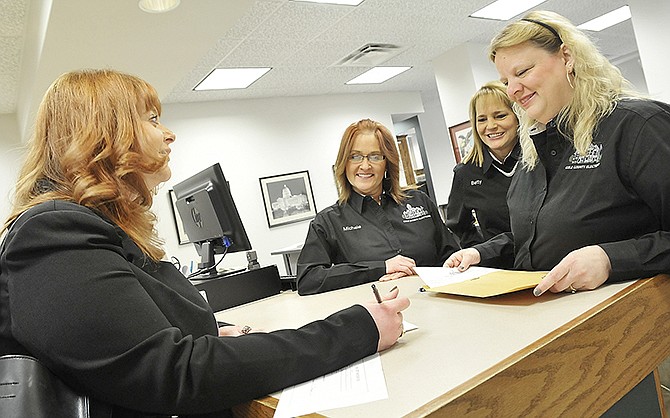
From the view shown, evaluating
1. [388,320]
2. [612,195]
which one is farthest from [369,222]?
[388,320]

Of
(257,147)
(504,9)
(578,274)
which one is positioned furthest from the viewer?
(257,147)

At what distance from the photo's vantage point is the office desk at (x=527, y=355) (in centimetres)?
74

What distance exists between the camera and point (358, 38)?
16.4ft

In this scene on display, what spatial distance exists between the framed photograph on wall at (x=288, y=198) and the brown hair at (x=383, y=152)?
4.14m

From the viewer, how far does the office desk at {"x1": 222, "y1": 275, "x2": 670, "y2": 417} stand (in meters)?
0.74

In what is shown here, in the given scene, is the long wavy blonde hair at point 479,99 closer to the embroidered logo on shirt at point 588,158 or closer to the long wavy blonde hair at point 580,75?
the long wavy blonde hair at point 580,75

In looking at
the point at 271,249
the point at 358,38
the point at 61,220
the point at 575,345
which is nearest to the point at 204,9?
the point at 358,38

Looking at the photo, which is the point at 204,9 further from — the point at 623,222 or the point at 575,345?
the point at 575,345

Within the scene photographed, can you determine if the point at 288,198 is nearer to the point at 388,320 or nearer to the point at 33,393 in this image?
the point at 388,320

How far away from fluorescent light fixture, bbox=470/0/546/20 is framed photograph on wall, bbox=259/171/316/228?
2.96 m

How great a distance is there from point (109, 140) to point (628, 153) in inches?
45.2

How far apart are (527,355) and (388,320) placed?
288 mm

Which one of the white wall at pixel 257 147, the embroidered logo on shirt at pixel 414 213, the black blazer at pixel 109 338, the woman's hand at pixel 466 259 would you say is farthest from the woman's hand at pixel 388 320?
the white wall at pixel 257 147

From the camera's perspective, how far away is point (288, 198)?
6648 mm
